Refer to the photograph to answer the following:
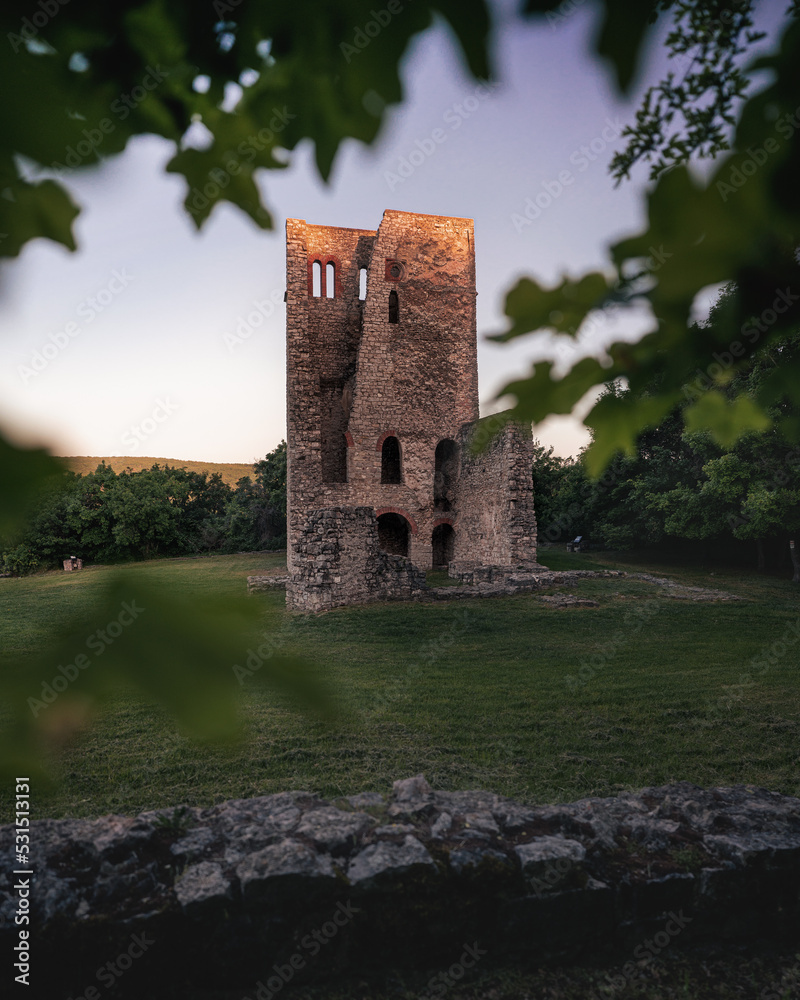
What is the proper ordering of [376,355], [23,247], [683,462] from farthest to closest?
[683,462]
[376,355]
[23,247]

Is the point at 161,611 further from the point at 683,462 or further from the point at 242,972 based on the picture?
the point at 683,462

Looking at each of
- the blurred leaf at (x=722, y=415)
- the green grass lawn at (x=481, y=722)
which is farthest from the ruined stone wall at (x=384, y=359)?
the blurred leaf at (x=722, y=415)

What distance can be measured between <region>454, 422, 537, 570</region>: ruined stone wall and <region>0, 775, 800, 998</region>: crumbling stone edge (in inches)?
444

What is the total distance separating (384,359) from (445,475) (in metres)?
4.43

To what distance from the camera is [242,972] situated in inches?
85.6

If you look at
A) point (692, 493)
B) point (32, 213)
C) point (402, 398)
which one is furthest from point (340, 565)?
point (692, 493)

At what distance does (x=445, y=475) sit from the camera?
65.7ft

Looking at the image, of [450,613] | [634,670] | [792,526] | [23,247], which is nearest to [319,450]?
[450,613]

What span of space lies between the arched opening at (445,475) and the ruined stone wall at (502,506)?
53.6 inches

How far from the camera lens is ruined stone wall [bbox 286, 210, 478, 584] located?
711 inches

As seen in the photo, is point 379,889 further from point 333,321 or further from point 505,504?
point 333,321

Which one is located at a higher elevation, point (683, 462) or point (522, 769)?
point (683, 462)

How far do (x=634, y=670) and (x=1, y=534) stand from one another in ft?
23.6

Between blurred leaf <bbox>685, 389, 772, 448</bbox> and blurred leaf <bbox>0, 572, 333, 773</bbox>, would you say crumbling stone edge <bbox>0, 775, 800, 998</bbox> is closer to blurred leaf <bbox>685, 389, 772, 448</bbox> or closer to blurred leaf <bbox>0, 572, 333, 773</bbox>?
blurred leaf <bbox>0, 572, 333, 773</bbox>
